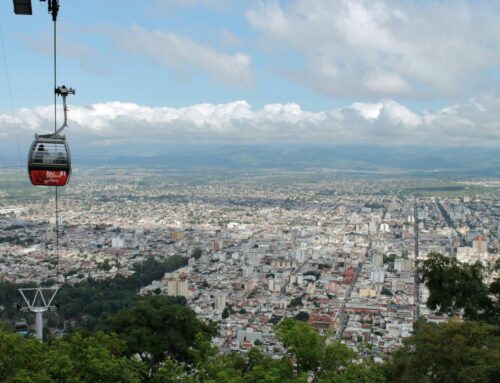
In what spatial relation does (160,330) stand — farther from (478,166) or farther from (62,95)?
(478,166)

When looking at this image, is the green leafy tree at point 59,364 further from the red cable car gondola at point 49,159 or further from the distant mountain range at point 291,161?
the distant mountain range at point 291,161

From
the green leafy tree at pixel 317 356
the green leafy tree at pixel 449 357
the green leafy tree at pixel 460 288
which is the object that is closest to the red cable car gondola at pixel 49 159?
the green leafy tree at pixel 317 356

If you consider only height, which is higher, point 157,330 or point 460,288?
point 460,288

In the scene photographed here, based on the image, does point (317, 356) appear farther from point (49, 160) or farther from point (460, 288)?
point (460, 288)

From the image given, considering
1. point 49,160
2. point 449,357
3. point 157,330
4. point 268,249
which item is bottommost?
point 268,249

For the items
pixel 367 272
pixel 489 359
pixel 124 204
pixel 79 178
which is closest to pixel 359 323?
pixel 367 272

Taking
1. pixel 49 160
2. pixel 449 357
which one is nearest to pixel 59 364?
pixel 49 160

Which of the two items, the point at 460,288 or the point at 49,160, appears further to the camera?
the point at 460,288
